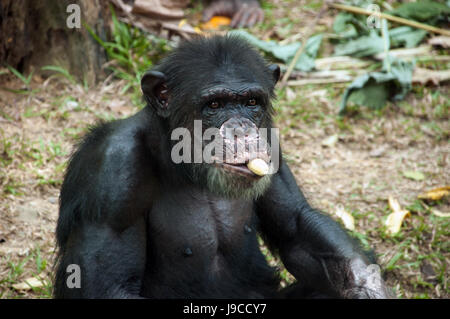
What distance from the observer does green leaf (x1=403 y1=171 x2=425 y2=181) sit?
7.40m

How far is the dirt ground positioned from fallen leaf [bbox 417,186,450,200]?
85 mm

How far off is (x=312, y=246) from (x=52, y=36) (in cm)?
513

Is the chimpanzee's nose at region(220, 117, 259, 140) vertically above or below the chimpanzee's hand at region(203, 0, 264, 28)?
above

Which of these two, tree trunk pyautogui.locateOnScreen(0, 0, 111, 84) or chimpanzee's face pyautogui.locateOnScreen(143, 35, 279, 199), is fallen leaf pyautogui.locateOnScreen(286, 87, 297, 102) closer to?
tree trunk pyautogui.locateOnScreen(0, 0, 111, 84)

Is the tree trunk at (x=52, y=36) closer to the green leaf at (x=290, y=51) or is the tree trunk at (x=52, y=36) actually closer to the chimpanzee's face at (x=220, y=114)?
the green leaf at (x=290, y=51)

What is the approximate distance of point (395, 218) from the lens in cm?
670

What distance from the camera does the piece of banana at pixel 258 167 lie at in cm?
403

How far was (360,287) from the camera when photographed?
4562mm

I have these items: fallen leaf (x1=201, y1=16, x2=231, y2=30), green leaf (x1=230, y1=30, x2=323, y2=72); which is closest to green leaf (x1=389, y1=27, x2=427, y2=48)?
green leaf (x1=230, y1=30, x2=323, y2=72)

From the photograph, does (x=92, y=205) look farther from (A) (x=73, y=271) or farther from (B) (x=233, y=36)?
(B) (x=233, y=36)

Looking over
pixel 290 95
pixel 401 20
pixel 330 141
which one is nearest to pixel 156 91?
pixel 330 141

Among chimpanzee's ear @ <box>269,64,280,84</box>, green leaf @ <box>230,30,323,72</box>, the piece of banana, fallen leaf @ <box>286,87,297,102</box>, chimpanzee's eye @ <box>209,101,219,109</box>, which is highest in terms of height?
chimpanzee's ear @ <box>269,64,280,84</box>

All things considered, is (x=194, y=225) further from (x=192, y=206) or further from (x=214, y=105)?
(x=214, y=105)
